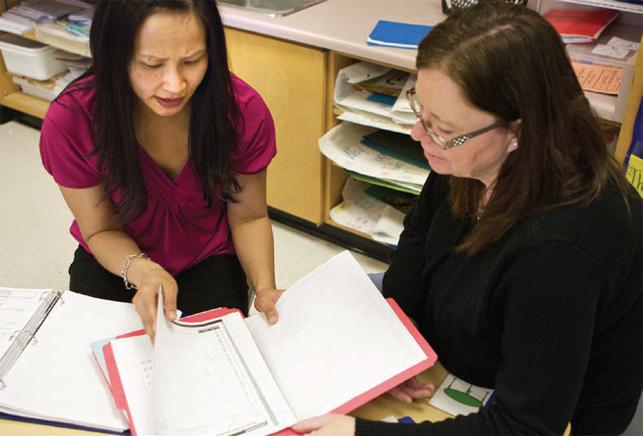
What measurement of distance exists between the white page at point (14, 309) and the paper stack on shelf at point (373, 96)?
117 centimetres

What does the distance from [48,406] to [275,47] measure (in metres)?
1.42

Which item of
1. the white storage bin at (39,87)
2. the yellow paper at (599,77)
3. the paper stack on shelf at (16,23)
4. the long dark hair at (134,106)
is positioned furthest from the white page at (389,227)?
the paper stack on shelf at (16,23)

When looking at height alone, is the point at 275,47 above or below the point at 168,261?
above

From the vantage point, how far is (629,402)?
1.05m

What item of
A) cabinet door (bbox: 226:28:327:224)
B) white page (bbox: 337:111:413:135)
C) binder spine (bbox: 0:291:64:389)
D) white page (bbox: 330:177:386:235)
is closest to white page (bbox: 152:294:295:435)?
binder spine (bbox: 0:291:64:389)

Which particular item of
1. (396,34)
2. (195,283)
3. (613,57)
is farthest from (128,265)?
(613,57)

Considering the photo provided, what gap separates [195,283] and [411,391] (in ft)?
2.26

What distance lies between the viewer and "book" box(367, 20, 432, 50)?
189 centimetres

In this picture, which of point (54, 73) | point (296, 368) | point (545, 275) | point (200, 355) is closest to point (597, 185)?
point (545, 275)

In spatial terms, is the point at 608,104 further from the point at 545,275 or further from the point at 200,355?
the point at 200,355

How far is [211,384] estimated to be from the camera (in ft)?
3.12

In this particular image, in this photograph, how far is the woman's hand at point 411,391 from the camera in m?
0.97

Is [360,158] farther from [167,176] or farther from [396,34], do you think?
[167,176]

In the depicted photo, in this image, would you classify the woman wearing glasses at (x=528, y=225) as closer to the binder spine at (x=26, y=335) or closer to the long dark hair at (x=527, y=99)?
the long dark hair at (x=527, y=99)
